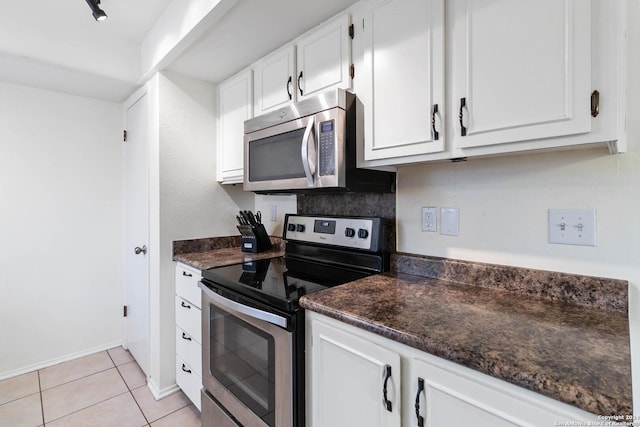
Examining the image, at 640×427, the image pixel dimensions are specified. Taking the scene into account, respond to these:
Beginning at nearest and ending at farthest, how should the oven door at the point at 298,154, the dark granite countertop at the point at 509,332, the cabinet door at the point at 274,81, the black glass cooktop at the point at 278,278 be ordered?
the dark granite countertop at the point at 509,332 → the black glass cooktop at the point at 278,278 → the oven door at the point at 298,154 → the cabinet door at the point at 274,81

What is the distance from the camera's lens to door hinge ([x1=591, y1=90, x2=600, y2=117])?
0.77m

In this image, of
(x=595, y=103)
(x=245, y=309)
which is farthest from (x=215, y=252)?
(x=595, y=103)

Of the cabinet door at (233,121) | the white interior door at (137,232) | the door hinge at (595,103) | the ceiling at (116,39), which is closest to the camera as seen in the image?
the door hinge at (595,103)

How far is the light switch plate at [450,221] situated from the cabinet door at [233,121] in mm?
1280

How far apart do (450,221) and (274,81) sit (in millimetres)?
1190

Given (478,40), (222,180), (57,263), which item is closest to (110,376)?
(57,263)

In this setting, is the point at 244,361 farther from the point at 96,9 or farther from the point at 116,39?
the point at 116,39

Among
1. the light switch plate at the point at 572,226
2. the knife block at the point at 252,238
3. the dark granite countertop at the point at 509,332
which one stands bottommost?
the dark granite countertop at the point at 509,332

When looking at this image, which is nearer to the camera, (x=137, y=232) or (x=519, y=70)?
(x=519, y=70)

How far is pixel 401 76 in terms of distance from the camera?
1.15 metres

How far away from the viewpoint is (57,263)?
93.6 inches

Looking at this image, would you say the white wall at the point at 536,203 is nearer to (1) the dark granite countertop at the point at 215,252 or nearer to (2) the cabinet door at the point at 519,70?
(2) the cabinet door at the point at 519,70

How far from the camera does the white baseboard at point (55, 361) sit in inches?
86.0

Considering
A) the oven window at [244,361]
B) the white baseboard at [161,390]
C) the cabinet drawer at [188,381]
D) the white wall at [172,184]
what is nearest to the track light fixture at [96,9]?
the white wall at [172,184]
